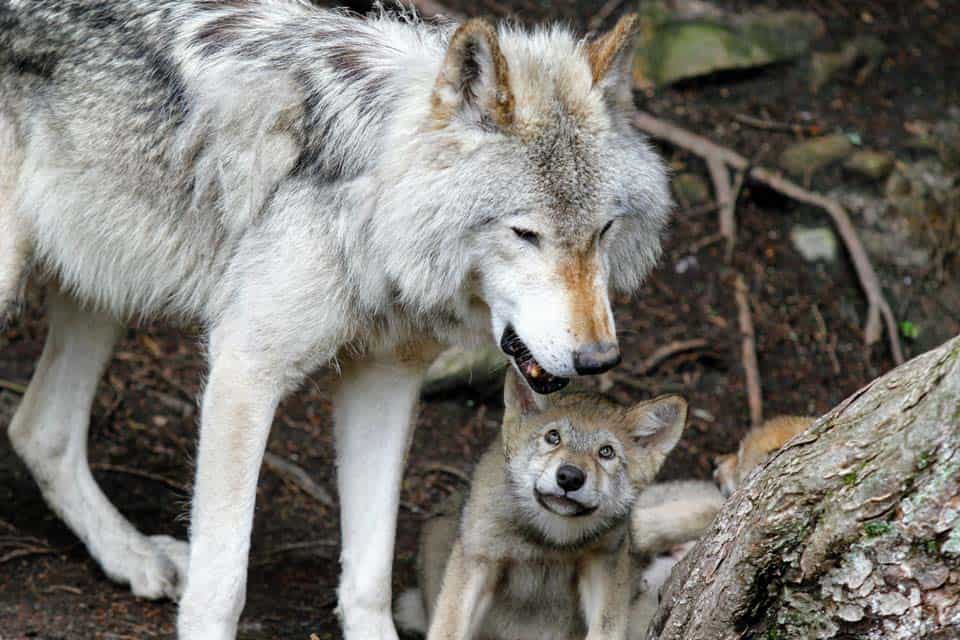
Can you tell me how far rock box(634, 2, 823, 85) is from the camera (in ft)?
30.5

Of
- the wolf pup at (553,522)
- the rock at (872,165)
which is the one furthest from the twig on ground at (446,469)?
the rock at (872,165)

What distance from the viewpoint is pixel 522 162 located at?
13.7ft

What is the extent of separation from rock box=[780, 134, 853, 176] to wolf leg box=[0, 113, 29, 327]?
17.7 ft

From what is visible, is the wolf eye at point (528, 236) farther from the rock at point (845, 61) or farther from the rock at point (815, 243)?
the rock at point (845, 61)

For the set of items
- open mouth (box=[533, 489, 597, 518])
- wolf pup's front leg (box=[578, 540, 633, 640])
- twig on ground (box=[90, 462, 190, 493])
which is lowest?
twig on ground (box=[90, 462, 190, 493])

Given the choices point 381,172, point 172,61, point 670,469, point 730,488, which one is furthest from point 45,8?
point 670,469

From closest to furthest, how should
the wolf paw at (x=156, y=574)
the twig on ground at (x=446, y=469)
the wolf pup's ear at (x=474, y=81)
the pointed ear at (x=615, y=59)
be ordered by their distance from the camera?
the wolf pup's ear at (x=474, y=81) → the pointed ear at (x=615, y=59) → the wolf paw at (x=156, y=574) → the twig on ground at (x=446, y=469)

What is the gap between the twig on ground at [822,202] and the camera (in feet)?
27.1

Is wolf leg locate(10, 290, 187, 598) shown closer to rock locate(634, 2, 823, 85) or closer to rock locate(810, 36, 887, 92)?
rock locate(634, 2, 823, 85)

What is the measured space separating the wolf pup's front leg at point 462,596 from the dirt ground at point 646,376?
0.99 m

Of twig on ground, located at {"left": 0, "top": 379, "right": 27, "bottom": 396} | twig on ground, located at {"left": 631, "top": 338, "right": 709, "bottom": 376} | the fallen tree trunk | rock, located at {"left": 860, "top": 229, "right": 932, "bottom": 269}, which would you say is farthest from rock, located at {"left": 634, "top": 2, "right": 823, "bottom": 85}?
the fallen tree trunk

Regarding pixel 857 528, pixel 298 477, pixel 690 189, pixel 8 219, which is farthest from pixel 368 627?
pixel 690 189

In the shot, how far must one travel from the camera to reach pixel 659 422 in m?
4.76

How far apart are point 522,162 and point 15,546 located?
327 cm
